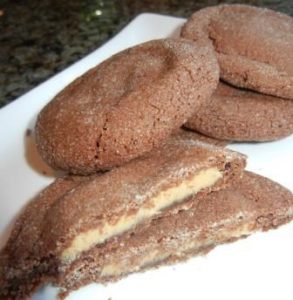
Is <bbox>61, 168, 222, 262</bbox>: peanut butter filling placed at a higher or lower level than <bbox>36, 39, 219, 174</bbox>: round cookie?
lower

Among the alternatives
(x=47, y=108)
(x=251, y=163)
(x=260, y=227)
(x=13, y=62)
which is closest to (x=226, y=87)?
(x=251, y=163)

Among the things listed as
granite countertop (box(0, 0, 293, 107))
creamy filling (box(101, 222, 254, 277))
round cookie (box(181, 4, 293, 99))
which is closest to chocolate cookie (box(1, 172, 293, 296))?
creamy filling (box(101, 222, 254, 277))

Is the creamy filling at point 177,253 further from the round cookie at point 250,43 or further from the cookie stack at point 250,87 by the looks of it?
the round cookie at point 250,43

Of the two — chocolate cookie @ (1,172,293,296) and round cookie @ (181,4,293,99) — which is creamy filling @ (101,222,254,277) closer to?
chocolate cookie @ (1,172,293,296)

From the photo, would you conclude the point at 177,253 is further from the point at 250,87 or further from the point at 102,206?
the point at 250,87

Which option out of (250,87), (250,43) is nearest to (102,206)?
(250,87)

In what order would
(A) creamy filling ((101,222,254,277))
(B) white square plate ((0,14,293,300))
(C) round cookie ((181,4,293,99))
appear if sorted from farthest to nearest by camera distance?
(C) round cookie ((181,4,293,99)), (A) creamy filling ((101,222,254,277)), (B) white square plate ((0,14,293,300))
